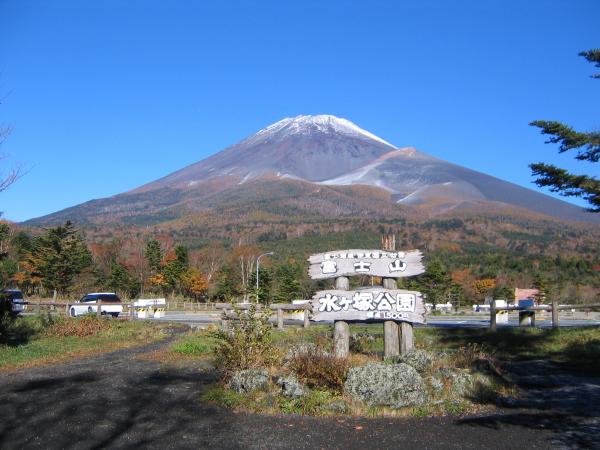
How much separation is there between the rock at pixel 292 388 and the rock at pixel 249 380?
0.80 ft

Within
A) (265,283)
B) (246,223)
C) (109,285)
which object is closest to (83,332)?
(265,283)

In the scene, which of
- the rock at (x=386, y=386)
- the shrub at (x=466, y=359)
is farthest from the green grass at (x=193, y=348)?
the rock at (x=386, y=386)

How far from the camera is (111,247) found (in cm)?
7319

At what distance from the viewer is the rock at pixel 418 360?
9758mm

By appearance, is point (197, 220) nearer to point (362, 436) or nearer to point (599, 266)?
point (599, 266)

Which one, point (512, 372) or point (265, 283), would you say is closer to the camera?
point (512, 372)

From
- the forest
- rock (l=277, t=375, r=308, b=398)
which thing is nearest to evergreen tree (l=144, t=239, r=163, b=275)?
the forest

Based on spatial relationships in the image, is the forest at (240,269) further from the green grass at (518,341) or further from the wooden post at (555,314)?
the wooden post at (555,314)

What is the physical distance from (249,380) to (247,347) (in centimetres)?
90

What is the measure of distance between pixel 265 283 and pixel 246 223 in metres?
94.4

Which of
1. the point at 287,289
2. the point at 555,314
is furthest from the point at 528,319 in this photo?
the point at 287,289

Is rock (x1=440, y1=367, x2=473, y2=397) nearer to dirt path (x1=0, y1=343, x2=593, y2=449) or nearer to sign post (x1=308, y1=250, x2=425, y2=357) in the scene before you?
dirt path (x1=0, y1=343, x2=593, y2=449)

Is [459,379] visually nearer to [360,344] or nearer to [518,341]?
[360,344]

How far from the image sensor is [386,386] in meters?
8.41
